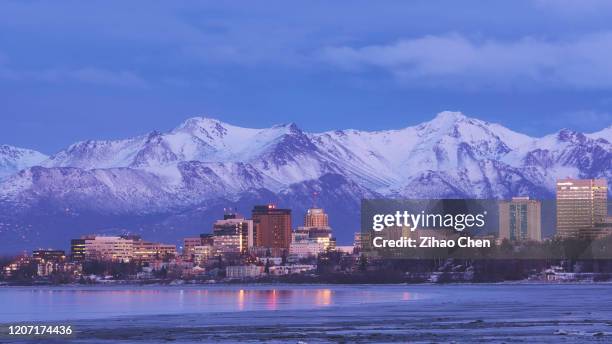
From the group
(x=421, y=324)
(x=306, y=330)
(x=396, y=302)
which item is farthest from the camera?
(x=396, y=302)

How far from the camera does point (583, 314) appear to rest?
279 ft

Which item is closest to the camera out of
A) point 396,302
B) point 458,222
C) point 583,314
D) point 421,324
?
point 421,324

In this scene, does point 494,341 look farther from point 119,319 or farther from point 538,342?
point 119,319

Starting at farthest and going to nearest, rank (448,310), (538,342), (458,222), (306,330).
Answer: (458,222), (448,310), (306,330), (538,342)

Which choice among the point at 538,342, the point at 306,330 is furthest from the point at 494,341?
the point at 306,330

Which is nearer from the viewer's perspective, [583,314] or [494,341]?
[494,341]

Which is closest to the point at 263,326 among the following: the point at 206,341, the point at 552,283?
the point at 206,341

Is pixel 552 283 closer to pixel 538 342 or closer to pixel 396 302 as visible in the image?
pixel 396 302

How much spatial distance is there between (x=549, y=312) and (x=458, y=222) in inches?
3647

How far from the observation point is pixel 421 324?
76.8 metres

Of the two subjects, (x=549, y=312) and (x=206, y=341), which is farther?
(x=549, y=312)

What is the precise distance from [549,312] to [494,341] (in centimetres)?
2632

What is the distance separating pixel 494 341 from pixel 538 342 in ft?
6.40

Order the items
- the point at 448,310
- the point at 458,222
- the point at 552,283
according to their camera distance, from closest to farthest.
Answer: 1. the point at 448,310
2. the point at 458,222
3. the point at 552,283
